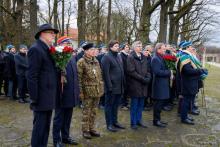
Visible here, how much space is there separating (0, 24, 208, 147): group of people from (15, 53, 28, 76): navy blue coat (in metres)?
3.98

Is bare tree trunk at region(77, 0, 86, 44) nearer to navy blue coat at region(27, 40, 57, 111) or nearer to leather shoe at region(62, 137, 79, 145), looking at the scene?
leather shoe at region(62, 137, 79, 145)

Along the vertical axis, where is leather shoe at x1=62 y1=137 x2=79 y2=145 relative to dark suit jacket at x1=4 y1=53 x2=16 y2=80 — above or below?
below

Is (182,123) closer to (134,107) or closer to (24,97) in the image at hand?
(134,107)

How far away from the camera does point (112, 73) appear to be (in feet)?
22.7

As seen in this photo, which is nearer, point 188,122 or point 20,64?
point 188,122

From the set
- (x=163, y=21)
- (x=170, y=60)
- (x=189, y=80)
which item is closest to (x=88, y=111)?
(x=170, y=60)

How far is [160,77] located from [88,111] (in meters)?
2.09

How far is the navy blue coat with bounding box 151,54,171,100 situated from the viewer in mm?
7238

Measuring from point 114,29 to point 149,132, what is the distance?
1299 inches

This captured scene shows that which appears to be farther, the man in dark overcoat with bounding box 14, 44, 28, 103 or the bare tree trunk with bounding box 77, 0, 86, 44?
the bare tree trunk with bounding box 77, 0, 86, 44

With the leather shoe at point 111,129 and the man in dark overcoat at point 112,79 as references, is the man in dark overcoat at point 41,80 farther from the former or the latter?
the leather shoe at point 111,129

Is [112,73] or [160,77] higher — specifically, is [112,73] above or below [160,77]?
above

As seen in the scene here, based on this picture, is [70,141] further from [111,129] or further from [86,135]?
[111,129]

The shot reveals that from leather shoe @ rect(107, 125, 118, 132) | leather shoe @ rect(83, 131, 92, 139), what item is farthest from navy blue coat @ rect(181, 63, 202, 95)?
leather shoe @ rect(83, 131, 92, 139)
